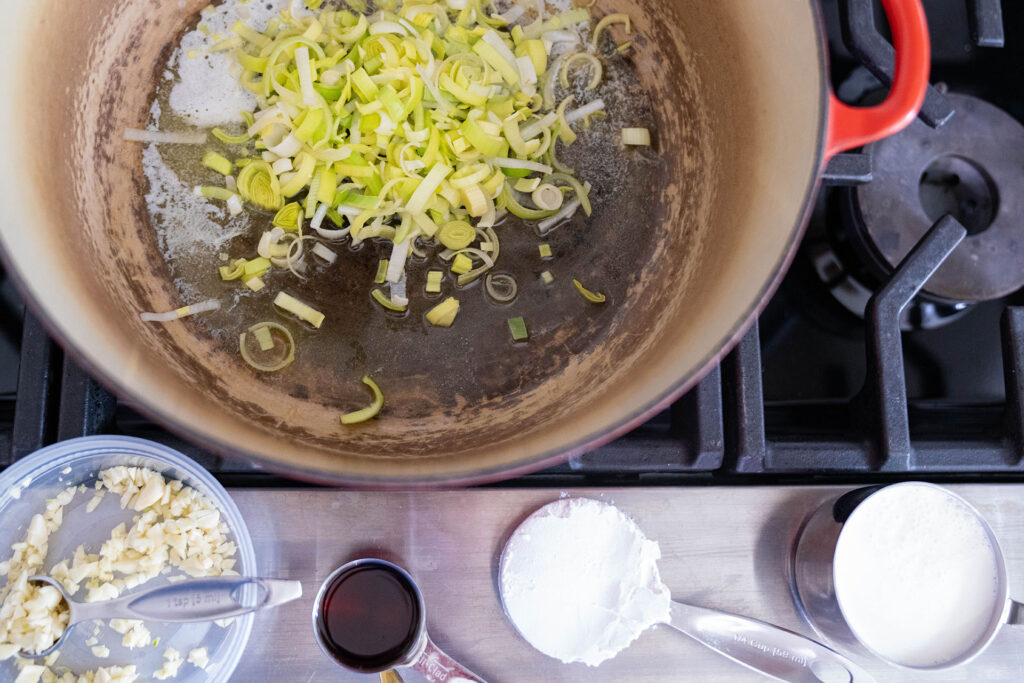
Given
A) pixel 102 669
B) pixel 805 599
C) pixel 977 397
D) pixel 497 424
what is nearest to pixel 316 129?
pixel 497 424

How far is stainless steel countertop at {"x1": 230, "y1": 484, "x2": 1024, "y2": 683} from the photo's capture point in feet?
2.62

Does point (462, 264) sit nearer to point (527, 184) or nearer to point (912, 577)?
point (527, 184)

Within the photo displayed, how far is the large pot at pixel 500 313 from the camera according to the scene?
64cm

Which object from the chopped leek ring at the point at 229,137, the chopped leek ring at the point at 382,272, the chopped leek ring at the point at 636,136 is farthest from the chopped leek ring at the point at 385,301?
the chopped leek ring at the point at 636,136

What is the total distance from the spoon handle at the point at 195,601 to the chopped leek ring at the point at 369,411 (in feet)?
0.55

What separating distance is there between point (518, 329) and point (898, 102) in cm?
43

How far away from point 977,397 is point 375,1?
35.6 inches

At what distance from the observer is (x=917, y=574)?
0.78m

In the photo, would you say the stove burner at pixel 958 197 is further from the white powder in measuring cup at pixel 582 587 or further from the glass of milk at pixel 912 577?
the white powder in measuring cup at pixel 582 587

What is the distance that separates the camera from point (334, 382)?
0.82m

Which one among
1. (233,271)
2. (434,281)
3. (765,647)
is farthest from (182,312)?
(765,647)

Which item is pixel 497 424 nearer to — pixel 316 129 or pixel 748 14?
pixel 316 129

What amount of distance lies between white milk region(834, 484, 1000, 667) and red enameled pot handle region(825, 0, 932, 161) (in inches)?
14.1

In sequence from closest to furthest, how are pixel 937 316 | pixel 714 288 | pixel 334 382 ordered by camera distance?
pixel 714 288
pixel 334 382
pixel 937 316
